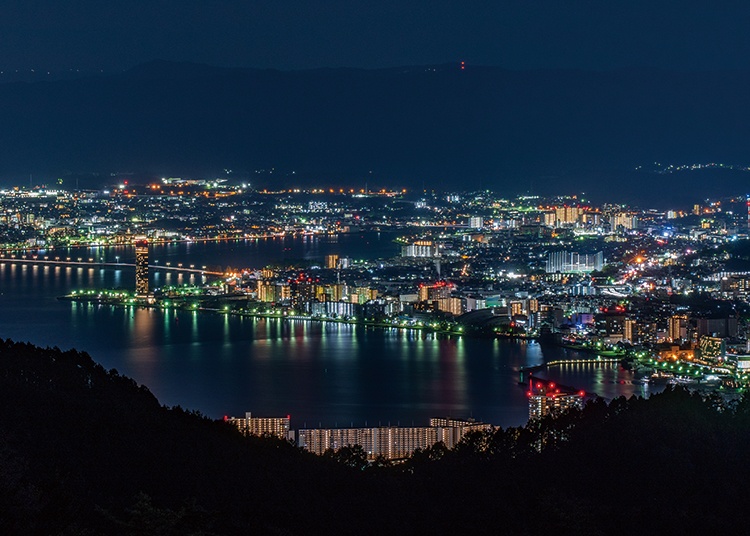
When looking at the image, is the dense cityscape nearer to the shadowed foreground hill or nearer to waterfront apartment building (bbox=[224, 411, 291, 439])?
waterfront apartment building (bbox=[224, 411, 291, 439])

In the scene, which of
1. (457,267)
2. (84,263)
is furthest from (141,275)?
(457,267)

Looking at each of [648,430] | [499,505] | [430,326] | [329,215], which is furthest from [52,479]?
[329,215]

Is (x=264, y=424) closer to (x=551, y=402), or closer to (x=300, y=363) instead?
(x=551, y=402)

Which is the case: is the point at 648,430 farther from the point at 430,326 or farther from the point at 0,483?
the point at 430,326

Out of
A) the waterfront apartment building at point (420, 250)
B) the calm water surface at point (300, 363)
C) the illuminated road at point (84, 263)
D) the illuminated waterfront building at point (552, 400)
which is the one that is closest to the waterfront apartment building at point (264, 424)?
the calm water surface at point (300, 363)

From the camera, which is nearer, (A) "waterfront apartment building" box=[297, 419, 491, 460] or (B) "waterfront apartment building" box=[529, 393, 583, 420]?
(A) "waterfront apartment building" box=[297, 419, 491, 460]

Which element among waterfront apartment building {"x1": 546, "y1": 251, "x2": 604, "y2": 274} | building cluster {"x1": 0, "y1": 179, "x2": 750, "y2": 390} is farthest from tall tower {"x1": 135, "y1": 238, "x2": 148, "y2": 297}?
waterfront apartment building {"x1": 546, "y1": 251, "x2": 604, "y2": 274}
